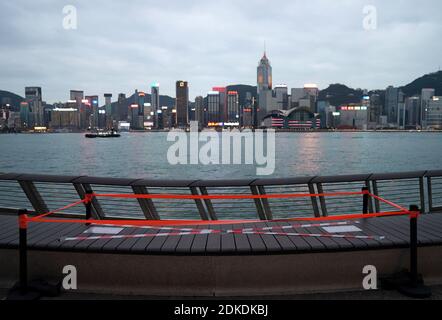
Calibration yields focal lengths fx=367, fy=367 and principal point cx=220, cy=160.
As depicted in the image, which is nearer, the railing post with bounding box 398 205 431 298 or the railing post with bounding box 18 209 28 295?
the railing post with bounding box 18 209 28 295

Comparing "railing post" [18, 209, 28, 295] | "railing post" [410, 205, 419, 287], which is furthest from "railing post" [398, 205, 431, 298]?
"railing post" [18, 209, 28, 295]

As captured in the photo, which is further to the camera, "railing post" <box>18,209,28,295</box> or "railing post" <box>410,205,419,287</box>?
"railing post" <box>410,205,419,287</box>

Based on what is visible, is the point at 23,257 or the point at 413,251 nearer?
the point at 23,257

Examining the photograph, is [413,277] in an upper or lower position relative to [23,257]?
lower

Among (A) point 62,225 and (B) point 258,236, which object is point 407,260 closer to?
(B) point 258,236

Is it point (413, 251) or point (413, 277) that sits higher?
point (413, 251)

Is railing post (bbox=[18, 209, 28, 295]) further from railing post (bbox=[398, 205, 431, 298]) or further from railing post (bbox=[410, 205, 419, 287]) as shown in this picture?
railing post (bbox=[410, 205, 419, 287])

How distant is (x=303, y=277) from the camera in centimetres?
506

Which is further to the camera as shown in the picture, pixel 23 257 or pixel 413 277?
pixel 413 277

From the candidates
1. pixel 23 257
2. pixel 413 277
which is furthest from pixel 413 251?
pixel 23 257

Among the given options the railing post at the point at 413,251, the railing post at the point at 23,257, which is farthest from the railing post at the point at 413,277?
the railing post at the point at 23,257

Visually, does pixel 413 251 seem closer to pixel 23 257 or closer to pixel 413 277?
pixel 413 277

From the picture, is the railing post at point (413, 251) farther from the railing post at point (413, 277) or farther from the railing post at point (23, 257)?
the railing post at point (23, 257)
